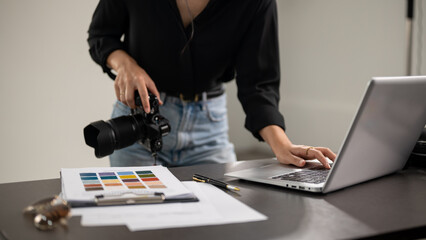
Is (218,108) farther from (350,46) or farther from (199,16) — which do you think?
(350,46)

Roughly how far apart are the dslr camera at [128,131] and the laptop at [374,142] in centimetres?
22

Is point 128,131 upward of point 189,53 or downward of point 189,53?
downward

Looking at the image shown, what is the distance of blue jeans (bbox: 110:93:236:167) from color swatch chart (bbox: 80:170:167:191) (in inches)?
18.2

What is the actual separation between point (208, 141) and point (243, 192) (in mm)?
623

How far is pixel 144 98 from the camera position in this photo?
114 centimetres

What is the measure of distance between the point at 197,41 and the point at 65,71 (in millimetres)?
1595

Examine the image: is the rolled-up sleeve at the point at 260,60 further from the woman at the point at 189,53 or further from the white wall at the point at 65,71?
the white wall at the point at 65,71

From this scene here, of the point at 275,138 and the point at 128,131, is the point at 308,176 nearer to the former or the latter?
the point at 275,138

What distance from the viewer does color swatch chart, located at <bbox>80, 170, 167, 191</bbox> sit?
88 cm

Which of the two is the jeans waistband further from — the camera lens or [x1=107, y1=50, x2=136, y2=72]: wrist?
the camera lens

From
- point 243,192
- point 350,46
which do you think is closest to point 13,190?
point 243,192

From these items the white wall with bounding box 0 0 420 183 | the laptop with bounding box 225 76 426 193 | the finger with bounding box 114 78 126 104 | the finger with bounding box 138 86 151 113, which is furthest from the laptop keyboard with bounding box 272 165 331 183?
the white wall with bounding box 0 0 420 183

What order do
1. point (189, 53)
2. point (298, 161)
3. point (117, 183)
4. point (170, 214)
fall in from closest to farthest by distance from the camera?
point (170, 214) → point (117, 183) → point (298, 161) → point (189, 53)

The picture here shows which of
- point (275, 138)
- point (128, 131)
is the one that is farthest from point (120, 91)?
point (275, 138)
